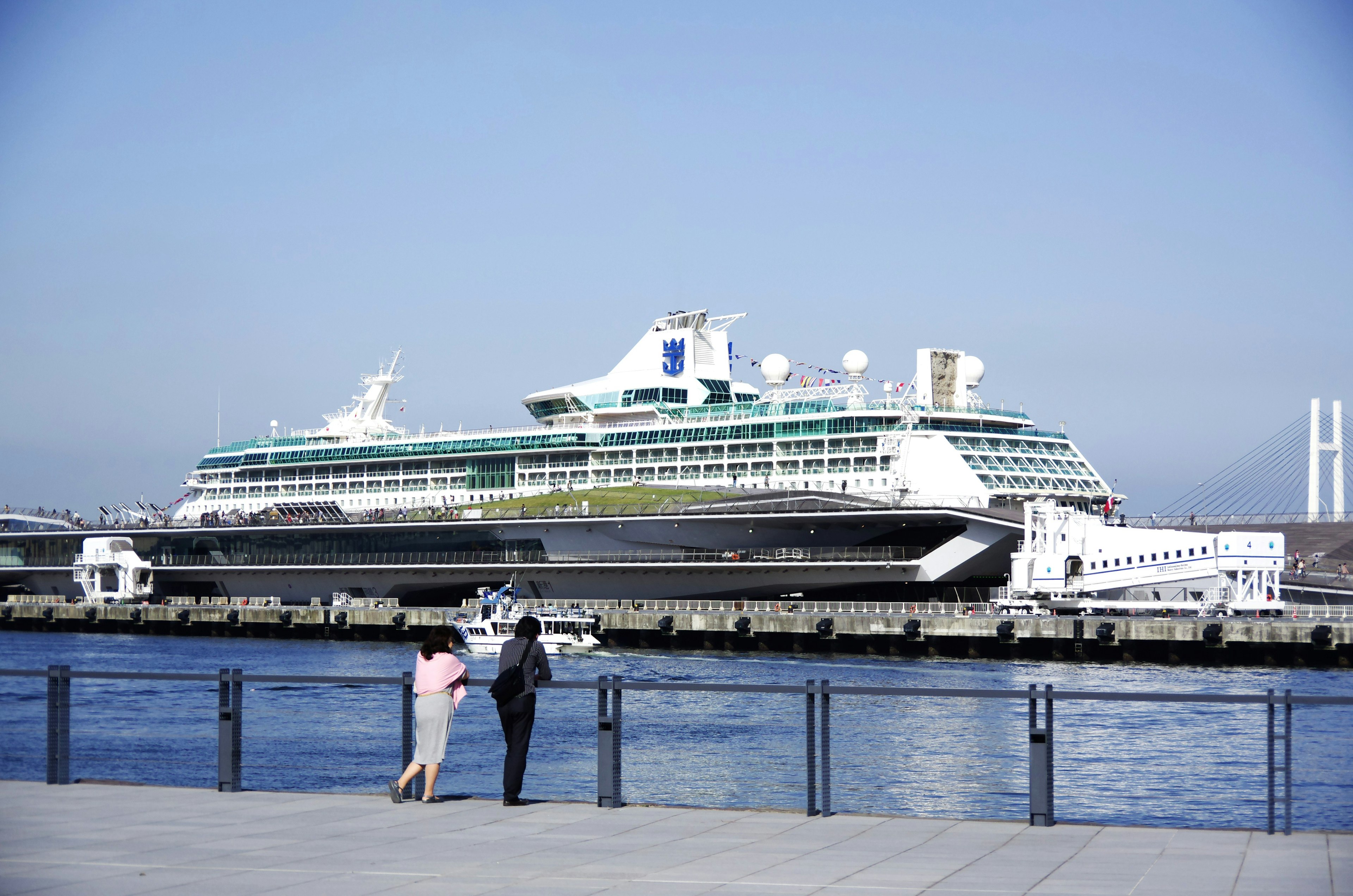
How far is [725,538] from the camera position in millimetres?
68688

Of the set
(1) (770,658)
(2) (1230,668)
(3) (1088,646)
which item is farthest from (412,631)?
(2) (1230,668)

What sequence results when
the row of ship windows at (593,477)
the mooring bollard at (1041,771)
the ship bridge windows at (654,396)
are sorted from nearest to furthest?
the mooring bollard at (1041,771) → the row of ship windows at (593,477) → the ship bridge windows at (654,396)

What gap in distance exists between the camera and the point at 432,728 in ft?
43.6

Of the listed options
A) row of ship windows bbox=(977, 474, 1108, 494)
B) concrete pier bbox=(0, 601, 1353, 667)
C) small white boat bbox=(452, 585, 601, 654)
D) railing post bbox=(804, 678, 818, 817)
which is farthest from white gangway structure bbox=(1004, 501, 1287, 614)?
railing post bbox=(804, 678, 818, 817)

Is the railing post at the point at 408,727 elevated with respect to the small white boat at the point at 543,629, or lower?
elevated

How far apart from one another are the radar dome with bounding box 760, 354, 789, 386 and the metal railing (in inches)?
2511

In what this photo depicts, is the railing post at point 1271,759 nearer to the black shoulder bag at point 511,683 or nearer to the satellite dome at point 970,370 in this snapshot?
the black shoulder bag at point 511,683

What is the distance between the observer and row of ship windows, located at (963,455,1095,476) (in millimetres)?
67375

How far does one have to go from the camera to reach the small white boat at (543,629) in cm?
5766

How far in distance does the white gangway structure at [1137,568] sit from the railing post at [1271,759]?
46.5m

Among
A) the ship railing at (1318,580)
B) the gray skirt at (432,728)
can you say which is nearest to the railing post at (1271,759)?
the gray skirt at (432,728)

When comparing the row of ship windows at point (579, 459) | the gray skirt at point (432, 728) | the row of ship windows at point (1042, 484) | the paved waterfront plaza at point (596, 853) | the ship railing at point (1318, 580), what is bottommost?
the paved waterfront plaza at point (596, 853)

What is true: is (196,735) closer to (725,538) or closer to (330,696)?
(330,696)

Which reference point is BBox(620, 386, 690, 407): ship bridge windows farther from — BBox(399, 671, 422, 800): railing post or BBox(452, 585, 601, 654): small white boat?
BBox(399, 671, 422, 800): railing post
